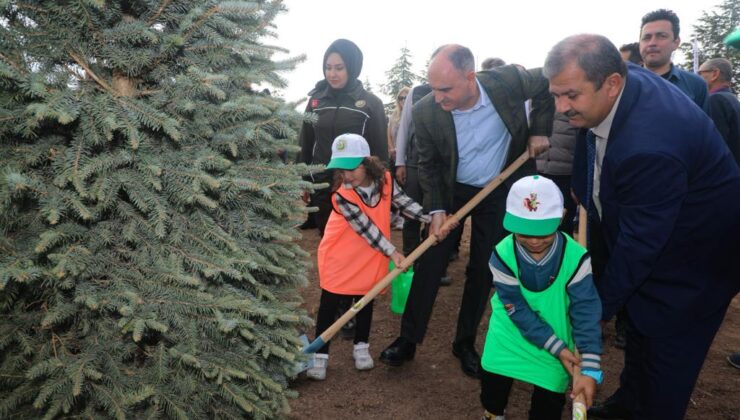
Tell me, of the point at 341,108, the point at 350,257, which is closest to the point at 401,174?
the point at 341,108

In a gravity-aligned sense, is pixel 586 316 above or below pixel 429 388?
above

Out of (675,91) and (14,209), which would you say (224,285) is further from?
(675,91)

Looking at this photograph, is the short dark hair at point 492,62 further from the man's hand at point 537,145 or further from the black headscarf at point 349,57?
the man's hand at point 537,145

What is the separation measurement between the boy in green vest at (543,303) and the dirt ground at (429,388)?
2.78ft

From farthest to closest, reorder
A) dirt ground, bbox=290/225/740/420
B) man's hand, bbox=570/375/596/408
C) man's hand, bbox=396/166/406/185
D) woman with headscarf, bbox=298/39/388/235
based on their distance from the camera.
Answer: man's hand, bbox=396/166/406/185
woman with headscarf, bbox=298/39/388/235
dirt ground, bbox=290/225/740/420
man's hand, bbox=570/375/596/408

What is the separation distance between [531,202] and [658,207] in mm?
506

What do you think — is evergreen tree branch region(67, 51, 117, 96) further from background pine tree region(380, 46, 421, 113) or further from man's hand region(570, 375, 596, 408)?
background pine tree region(380, 46, 421, 113)

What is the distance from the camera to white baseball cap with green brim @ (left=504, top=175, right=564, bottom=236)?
215 cm

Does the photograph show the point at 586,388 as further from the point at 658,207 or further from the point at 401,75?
the point at 401,75

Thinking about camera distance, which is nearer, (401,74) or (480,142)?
(480,142)

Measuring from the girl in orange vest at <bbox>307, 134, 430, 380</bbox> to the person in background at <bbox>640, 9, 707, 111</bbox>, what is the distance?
2.34 meters

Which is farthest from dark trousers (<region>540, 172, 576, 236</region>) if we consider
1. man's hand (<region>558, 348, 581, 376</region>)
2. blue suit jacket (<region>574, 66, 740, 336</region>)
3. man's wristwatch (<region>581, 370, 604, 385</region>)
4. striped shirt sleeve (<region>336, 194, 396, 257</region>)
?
man's wristwatch (<region>581, 370, 604, 385</region>)

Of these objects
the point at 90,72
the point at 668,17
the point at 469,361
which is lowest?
the point at 469,361

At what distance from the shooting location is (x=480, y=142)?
345cm
